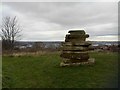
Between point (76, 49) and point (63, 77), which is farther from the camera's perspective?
point (76, 49)

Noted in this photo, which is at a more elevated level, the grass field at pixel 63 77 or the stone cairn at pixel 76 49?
the stone cairn at pixel 76 49

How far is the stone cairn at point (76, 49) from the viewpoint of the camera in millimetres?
10219

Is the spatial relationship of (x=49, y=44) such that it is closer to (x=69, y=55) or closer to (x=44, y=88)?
(x=69, y=55)

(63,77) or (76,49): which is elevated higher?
(76,49)

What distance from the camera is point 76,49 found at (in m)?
10.4

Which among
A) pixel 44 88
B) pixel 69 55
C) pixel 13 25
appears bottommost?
pixel 44 88

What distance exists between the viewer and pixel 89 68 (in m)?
9.51

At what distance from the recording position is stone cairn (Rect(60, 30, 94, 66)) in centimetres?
1022

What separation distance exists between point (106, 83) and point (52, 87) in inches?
69.0

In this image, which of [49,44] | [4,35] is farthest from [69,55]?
[4,35]

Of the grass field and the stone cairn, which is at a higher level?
the stone cairn

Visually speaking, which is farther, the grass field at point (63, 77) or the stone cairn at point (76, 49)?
the stone cairn at point (76, 49)

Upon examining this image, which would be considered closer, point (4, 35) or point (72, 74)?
point (72, 74)

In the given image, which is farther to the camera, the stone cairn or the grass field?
the stone cairn
